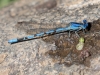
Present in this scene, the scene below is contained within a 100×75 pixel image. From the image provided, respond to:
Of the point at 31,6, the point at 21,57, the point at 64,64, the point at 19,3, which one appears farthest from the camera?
the point at 19,3

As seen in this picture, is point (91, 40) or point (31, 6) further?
point (31, 6)

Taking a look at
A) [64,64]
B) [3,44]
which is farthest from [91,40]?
[3,44]

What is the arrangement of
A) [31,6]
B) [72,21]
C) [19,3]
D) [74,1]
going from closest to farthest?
[72,21] < [74,1] < [31,6] < [19,3]

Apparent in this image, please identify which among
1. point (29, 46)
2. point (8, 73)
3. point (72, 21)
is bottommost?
point (8, 73)

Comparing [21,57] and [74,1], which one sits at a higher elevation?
[74,1]

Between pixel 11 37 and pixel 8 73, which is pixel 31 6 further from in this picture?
pixel 8 73

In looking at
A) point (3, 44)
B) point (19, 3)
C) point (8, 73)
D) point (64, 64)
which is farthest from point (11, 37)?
point (19, 3)
